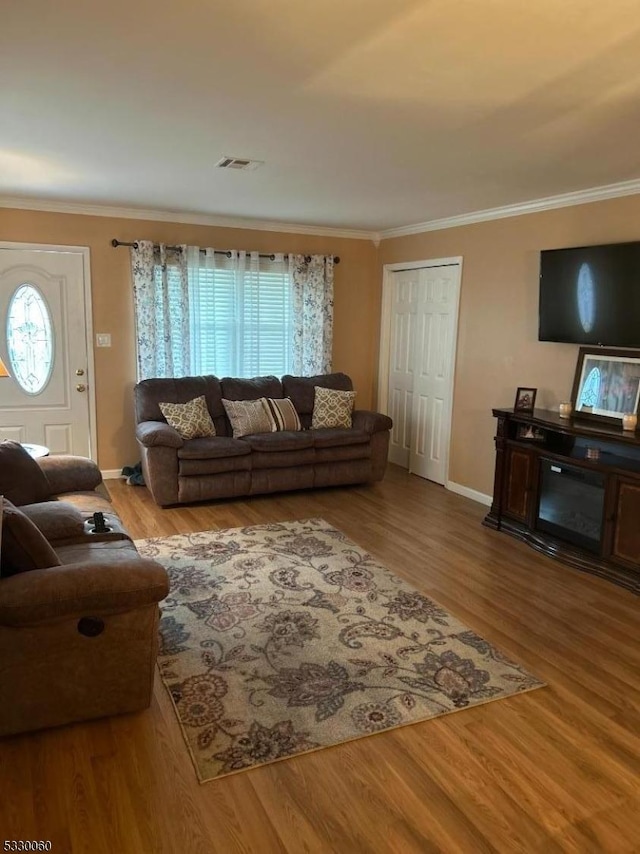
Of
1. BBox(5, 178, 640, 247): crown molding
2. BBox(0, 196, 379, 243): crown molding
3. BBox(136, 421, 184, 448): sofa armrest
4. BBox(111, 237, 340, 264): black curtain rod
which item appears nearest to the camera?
BBox(5, 178, 640, 247): crown molding

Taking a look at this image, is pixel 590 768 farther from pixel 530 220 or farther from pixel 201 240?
pixel 201 240

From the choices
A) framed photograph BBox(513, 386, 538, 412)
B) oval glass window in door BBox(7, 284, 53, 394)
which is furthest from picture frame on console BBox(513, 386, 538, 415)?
oval glass window in door BBox(7, 284, 53, 394)

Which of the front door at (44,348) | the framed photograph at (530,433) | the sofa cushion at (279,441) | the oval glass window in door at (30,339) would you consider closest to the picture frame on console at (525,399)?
the framed photograph at (530,433)

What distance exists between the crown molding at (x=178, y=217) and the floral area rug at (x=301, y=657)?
124 inches

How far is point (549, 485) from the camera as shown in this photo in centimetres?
422

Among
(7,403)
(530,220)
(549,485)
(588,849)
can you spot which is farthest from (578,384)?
(7,403)

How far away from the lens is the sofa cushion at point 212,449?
487 cm

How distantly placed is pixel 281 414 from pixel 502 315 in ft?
6.84

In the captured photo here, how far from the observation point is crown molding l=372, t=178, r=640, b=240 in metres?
4.00

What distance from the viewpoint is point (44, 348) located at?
5.37 metres

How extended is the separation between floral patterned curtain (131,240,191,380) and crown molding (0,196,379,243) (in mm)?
284

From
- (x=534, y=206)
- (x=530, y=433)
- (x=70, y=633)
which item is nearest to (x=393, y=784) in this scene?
(x=70, y=633)

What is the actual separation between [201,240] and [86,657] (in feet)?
14.7

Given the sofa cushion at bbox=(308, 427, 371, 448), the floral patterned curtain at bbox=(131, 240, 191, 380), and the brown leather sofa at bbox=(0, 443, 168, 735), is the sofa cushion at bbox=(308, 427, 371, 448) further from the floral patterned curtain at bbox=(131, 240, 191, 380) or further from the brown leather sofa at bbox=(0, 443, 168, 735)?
the brown leather sofa at bbox=(0, 443, 168, 735)
